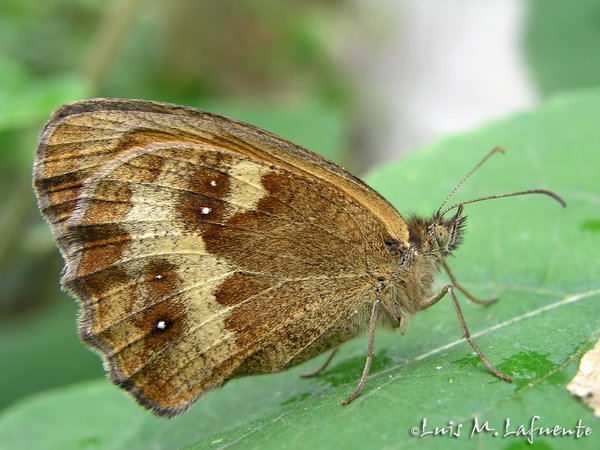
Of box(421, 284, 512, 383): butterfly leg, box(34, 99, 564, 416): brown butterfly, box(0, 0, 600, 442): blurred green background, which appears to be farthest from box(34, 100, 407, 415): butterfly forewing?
box(0, 0, 600, 442): blurred green background

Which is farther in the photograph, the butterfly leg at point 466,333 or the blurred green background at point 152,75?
the blurred green background at point 152,75

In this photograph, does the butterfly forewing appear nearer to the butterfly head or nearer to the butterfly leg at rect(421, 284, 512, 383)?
the butterfly head

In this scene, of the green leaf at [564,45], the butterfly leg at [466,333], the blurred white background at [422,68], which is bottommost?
the butterfly leg at [466,333]

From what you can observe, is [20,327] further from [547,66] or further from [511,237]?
[547,66]

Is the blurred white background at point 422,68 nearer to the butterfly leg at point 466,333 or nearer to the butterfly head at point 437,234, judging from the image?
the butterfly head at point 437,234

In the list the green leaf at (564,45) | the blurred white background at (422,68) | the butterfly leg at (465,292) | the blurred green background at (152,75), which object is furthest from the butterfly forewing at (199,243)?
the blurred white background at (422,68)

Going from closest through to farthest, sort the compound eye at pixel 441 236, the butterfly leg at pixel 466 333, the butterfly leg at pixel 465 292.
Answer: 1. the butterfly leg at pixel 466 333
2. the compound eye at pixel 441 236
3. the butterfly leg at pixel 465 292

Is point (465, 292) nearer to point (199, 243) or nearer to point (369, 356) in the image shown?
point (369, 356)
